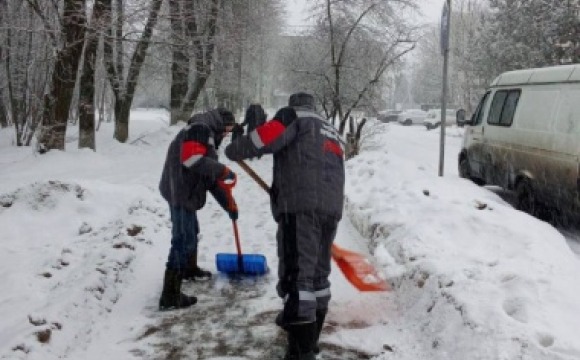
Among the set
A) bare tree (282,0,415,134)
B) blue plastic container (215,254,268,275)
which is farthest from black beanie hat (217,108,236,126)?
bare tree (282,0,415,134)

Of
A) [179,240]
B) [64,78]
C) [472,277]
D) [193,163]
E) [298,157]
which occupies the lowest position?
[472,277]

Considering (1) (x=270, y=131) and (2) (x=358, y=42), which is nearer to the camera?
(1) (x=270, y=131)

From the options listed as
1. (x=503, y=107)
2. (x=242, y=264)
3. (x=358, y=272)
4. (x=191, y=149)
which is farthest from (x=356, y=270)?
(x=503, y=107)

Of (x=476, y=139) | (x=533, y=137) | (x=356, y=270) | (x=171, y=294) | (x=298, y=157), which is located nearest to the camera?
(x=298, y=157)

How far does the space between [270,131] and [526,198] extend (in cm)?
566

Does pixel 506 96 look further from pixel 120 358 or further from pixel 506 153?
pixel 120 358

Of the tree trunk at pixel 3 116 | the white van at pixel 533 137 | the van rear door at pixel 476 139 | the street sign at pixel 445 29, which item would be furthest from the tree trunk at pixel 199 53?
the tree trunk at pixel 3 116

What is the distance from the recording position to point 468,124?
1056 cm

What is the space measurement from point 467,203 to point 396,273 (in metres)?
1.80

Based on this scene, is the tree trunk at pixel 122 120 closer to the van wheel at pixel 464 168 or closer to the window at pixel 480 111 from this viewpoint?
the van wheel at pixel 464 168

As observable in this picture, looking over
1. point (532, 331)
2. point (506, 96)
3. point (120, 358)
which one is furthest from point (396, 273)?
point (506, 96)

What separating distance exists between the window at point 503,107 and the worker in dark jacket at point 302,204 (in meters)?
5.83

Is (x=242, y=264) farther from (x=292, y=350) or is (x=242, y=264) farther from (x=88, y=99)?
(x=88, y=99)

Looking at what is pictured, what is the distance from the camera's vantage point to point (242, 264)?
220 inches
